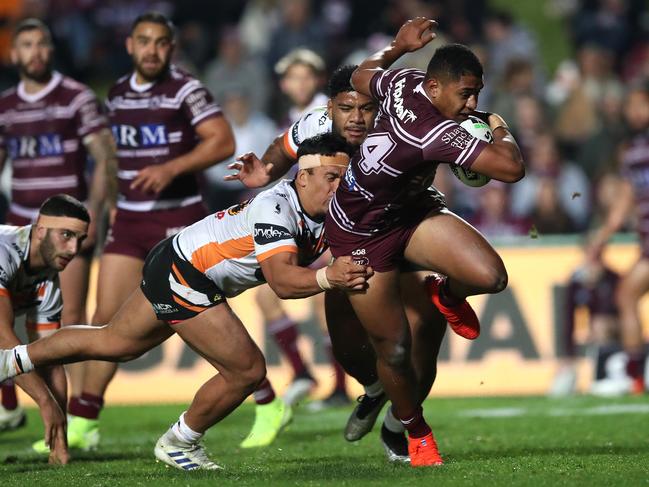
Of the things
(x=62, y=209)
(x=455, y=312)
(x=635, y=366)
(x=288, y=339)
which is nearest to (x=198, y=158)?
(x=62, y=209)

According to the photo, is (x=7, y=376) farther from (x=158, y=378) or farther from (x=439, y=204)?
(x=158, y=378)

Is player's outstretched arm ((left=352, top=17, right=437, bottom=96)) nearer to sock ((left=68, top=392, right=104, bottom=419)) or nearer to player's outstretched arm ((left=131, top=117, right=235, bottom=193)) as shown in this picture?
player's outstretched arm ((left=131, top=117, right=235, bottom=193))

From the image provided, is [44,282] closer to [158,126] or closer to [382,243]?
[158,126]

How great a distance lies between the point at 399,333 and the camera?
24.4 feet

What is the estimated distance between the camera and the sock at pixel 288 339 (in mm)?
11438

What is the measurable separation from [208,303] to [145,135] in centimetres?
236

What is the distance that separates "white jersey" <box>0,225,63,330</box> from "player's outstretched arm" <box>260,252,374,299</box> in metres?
1.93

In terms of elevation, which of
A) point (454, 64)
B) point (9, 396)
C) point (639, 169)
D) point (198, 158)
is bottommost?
point (9, 396)

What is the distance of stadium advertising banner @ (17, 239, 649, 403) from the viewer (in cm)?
1321

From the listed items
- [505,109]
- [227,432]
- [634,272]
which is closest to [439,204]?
[227,432]

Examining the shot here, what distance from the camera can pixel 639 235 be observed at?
1309cm

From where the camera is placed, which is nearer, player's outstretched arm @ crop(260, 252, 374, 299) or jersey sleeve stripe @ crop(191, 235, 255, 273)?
player's outstretched arm @ crop(260, 252, 374, 299)

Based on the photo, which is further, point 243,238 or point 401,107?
point 243,238

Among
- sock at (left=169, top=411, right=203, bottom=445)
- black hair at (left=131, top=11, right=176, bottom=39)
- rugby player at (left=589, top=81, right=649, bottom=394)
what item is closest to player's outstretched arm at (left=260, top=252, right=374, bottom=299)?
sock at (left=169, top=411, right=203, bottom=445)
